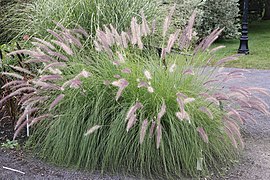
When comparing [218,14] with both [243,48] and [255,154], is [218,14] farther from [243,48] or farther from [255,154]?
[255,154]

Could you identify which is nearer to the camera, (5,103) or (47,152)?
(47,152)

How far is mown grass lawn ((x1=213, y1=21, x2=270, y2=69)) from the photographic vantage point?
9.95 meters

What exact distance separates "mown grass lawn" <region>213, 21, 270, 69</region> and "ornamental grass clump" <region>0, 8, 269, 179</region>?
97.6 inches

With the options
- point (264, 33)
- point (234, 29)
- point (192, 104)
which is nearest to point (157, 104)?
point (192, 104)

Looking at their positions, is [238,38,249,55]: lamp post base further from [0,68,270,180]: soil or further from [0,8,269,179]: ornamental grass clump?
[0,8,269,179]: ornamental grass clump

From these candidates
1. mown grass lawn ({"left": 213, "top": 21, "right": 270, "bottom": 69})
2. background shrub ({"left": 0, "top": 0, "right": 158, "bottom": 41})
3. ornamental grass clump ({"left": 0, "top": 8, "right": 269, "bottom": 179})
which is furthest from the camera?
mown grass lawn ({"left": 213, "top": 21, "right": 270, "bottom": 69})

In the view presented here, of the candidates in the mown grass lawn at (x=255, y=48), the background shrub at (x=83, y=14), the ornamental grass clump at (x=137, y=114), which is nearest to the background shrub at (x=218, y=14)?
the mown grass lawn at (x=255, y=48)

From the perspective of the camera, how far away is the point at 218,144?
3.22m

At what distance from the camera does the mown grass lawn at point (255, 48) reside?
32.7 feet

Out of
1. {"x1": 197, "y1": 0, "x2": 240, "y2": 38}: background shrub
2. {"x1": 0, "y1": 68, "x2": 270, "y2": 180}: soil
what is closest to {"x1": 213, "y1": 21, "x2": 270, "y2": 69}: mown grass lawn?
{"x1": 197, "y1": 0, "x2": 240, "y2": 38}: background shrub

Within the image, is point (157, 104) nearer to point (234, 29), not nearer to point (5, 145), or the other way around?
point (5, 145)

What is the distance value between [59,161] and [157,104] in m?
0.96

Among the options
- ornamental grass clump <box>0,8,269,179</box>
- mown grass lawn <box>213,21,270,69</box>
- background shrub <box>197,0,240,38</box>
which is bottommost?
mown grass lawn <box>213,21,270,69</box>

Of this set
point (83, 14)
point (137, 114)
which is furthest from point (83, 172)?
point (83, 14)
